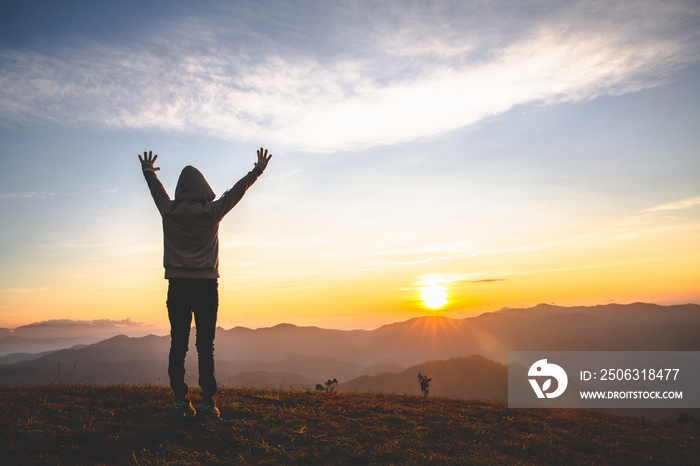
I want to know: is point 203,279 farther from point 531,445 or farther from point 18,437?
point 531,445

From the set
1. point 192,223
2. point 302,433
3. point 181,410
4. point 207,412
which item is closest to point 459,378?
point 302,433

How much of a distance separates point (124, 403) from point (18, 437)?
1.96 metres

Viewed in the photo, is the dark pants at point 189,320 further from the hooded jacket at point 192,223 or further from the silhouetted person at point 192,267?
the hooded jacket at point 192,223

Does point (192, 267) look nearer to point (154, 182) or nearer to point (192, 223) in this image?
point (192, 223)

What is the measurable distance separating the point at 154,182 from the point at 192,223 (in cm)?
114

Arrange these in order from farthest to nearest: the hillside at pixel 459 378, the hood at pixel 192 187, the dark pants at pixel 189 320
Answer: the hillside at pixel 459 378 < the hood at pixel 192 187 < the dark pants at pixel 189 320

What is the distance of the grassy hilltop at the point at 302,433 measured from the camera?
500 centimetres

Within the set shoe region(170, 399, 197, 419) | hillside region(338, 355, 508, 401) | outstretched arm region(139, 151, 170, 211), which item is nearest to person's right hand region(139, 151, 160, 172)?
outstretched arm region(139, 151, 170, 211)

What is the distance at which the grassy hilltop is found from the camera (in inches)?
197

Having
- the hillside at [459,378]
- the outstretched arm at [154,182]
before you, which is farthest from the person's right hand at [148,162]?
the hillside at [459,378]

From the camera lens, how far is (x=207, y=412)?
6.10 meters

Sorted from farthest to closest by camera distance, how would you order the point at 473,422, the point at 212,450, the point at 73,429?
the point at 473,422 < the point at 73,429 < the point at 212,450

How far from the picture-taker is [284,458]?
5199 millimetres

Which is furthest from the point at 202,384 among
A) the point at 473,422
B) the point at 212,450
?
the point at 473,422
